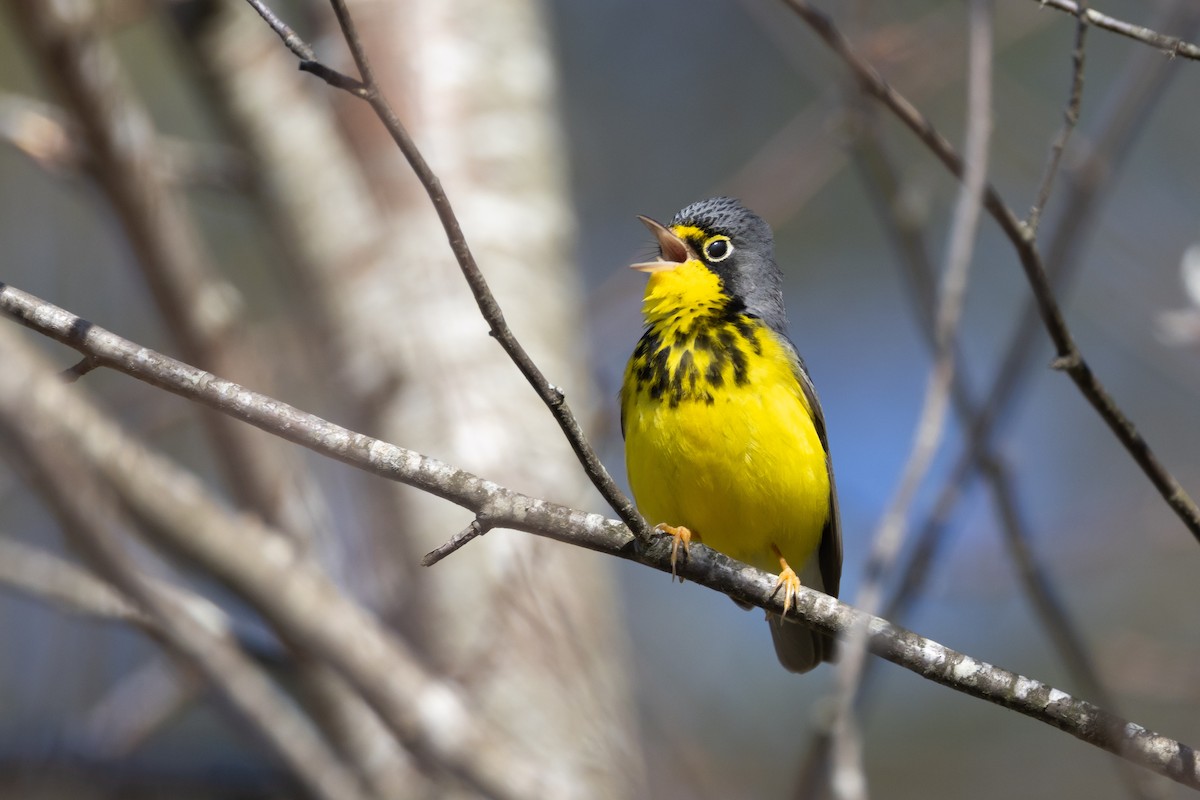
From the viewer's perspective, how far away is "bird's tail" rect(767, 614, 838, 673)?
5617 mm

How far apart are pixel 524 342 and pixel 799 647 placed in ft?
9.11

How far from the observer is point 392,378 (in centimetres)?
711

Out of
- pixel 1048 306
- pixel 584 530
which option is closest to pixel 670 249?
pixel 1048 306

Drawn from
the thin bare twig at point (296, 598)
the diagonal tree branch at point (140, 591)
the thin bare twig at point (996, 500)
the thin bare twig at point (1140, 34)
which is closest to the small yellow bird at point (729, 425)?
the thin bare twig at point (996, 500)

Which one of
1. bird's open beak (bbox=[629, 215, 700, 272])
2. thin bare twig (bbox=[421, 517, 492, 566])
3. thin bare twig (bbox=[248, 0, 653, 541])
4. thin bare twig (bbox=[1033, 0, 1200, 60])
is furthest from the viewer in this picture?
bird's open beak (bbox=[629, 215, 700, 272])

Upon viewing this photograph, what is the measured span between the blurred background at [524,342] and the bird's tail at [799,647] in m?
0.44

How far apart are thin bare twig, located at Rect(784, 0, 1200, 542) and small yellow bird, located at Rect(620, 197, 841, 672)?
4.32 ft

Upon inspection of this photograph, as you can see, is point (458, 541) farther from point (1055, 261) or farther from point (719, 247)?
point (719, 247)

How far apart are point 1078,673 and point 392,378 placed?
4.18m

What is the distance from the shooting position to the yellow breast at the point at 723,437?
15.8ft

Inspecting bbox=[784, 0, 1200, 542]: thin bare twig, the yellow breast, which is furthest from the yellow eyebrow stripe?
bbox=[784, 0, 1200, 542]: thin bare twig

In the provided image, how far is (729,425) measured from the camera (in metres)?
4.82

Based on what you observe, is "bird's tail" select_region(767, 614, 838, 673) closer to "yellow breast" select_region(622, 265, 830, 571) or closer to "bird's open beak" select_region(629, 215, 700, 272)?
"yellow breast" select_region(622, 265, 830, 571)

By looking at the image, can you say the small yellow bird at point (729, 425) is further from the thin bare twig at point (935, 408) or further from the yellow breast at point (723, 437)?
the thin bare twig at point (935, 408)
